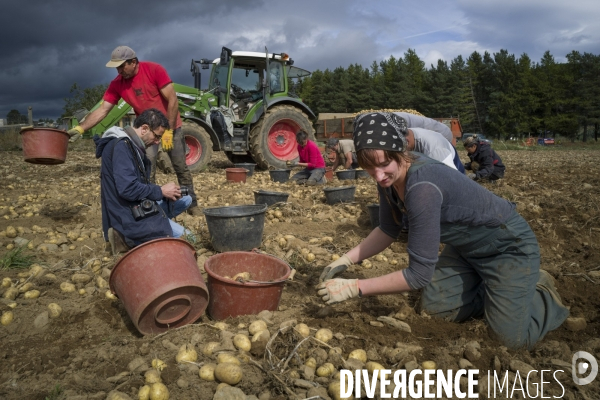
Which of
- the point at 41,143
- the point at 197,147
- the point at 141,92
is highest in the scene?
the point at 141,92

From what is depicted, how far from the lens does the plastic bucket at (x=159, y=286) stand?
2.46 m

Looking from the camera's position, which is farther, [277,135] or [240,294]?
[277,135]

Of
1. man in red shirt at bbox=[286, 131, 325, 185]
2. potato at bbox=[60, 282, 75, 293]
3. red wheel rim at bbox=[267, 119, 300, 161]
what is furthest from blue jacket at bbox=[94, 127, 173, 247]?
red wheel rim at bbox=[267, 119, 300, 161]

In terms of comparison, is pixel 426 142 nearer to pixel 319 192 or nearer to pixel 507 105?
pixel 319 192

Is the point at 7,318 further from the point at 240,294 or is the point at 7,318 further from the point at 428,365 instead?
the point at 428,365

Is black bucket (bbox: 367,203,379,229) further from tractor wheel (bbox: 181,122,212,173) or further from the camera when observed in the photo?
tractor wheel (bbox: 181,122,212,173)

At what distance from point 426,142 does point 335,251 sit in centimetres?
140

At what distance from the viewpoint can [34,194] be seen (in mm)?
7004

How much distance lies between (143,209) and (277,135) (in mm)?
7842

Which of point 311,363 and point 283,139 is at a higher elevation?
point 283,139

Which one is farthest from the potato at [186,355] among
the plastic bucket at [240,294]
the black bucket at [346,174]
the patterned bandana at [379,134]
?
the black bucket at [346,174]

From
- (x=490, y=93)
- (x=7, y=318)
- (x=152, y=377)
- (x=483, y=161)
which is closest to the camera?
(x=152, y=377)

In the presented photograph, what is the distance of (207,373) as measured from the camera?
2068 mm

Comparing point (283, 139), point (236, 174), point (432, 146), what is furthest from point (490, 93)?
point (432, 146)
